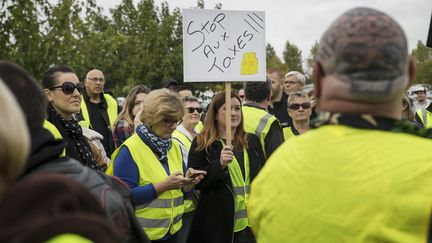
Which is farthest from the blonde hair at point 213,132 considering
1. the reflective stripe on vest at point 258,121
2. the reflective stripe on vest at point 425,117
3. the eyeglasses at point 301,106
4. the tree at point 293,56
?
the tree at point 293,56

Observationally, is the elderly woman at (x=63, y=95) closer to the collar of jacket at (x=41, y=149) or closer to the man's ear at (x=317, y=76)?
the collar of jacket at (x=41, y=149)

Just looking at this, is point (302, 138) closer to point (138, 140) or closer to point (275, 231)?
point (275, 231)

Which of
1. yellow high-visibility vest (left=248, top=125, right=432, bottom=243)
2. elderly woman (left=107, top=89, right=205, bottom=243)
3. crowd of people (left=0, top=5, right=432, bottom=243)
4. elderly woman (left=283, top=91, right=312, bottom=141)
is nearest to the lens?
crowd of people (left=0, top=5, right=432, bottom=243)

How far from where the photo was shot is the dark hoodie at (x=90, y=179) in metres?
2.15

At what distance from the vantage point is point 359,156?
1952mm

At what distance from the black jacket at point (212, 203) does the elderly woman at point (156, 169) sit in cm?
25

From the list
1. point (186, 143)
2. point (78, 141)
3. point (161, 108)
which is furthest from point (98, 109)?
point (78, 141)

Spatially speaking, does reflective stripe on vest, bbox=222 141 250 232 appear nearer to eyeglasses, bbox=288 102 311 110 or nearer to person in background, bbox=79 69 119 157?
eyeglasses, bbox=288 102 311 110

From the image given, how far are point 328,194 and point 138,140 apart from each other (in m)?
2.79

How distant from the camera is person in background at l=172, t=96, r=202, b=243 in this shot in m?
5.41

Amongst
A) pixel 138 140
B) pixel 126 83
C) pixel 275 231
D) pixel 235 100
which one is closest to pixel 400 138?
pixel 275 231

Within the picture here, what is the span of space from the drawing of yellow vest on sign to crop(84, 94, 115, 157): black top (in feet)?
9.19

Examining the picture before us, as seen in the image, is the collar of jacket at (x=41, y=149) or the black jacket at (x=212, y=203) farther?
the black jacket at (x=212, y=203)

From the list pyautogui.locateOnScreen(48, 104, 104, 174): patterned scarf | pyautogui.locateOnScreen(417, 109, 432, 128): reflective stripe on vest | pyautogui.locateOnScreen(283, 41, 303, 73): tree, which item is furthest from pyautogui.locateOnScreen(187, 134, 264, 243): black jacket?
pyautogui.locateOnScreen(283, 41, 303, 73): tree
